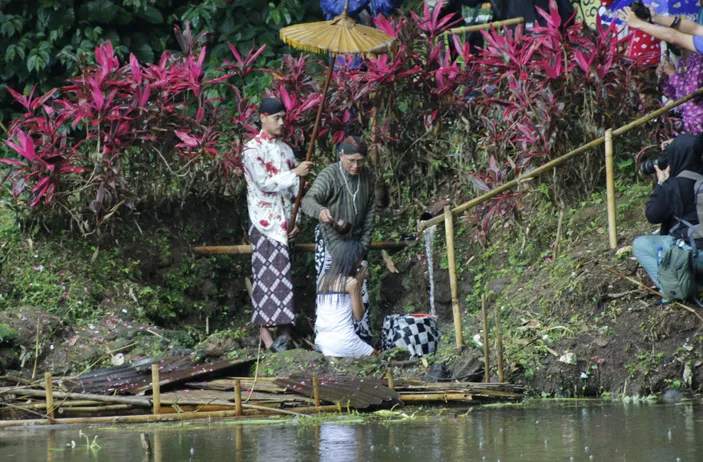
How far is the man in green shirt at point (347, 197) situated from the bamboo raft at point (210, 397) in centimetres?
173

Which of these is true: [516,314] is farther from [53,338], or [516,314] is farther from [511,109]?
[53,338]

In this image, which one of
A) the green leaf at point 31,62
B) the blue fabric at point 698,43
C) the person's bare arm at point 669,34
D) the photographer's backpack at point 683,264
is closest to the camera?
the photographer's backpack at point 683,264

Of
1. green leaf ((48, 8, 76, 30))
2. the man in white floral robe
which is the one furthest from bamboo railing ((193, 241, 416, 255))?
green leaf ((48, 8, 76, 30))

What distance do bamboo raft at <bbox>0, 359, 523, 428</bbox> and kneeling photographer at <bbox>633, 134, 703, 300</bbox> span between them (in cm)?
138

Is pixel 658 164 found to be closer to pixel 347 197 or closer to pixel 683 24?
pixel 683 24

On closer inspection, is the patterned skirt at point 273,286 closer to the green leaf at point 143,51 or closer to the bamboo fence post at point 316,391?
the bamboo fence post at point 316,391

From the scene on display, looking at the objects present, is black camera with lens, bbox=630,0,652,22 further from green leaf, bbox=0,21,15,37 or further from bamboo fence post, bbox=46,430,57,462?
green leaf, bbox=0,21,15,37

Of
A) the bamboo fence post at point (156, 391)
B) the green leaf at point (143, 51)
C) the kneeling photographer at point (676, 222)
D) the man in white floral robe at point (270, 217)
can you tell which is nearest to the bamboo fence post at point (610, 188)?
the kneeling photographer at point (676, 222)

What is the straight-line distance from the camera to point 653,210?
9.12m

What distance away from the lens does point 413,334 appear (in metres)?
10.2

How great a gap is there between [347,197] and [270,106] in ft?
3.57

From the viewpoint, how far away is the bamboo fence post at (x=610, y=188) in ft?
31.9

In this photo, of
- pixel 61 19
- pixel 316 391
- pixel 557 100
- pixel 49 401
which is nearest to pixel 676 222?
pixel 557 100

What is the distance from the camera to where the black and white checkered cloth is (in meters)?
10.2
